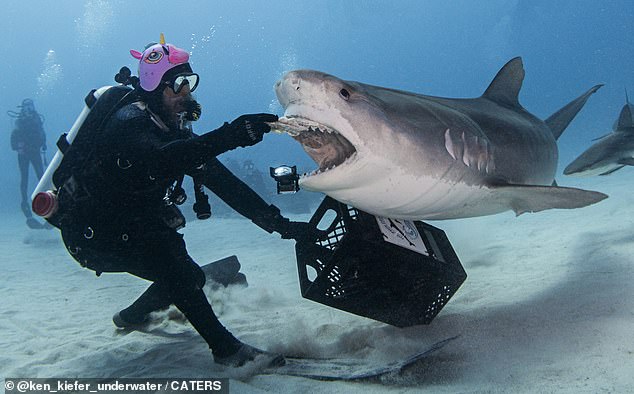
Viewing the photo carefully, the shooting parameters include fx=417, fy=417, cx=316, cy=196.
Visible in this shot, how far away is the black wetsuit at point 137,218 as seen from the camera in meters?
3.30

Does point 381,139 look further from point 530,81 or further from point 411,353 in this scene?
point 530,81

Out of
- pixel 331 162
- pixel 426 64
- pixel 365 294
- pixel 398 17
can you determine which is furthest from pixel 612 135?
pixel 426 64

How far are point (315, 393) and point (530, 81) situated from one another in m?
159

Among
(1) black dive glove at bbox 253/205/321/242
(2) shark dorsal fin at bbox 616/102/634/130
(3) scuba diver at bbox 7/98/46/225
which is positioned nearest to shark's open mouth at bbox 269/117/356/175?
(1) black dive glove at bbox 253/205/321/242

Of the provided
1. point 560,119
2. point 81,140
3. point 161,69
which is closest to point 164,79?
point 161,69

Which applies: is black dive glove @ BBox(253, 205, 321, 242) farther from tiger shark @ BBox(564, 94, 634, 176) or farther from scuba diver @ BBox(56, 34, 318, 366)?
tiger shark @ BBox(564, 94, 634, 176)

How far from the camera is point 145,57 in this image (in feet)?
13.4

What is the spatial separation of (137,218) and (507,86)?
4.51 metres

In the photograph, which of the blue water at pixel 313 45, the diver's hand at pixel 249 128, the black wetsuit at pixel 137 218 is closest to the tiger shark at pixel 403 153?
the diver's hand at pixel 249 128

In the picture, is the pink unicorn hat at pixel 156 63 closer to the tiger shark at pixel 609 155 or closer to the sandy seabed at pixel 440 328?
the sandy seabed at pixel 440 328

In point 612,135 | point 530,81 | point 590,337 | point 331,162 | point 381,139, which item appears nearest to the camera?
point 381,139

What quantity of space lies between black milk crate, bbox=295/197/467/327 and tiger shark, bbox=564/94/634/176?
14.8 ft

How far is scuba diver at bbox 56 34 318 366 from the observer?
3092 mm

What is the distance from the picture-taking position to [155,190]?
11.9 ft
